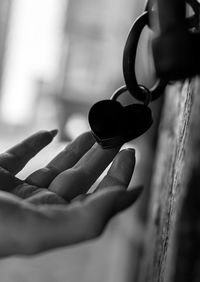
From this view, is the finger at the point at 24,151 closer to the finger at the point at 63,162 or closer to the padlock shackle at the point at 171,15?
the finger at the point at 63,162

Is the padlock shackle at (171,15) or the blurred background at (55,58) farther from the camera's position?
the blurred background at (55,58)

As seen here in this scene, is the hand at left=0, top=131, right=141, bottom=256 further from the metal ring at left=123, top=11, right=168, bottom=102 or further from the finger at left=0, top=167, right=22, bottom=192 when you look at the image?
the metal ring at left=123, top=11, right=168, bottom=102

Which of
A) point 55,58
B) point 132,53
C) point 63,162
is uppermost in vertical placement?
point 132,53

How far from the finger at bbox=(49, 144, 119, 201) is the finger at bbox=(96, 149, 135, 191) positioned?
1.7 inches

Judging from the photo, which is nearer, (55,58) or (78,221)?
(78,221)

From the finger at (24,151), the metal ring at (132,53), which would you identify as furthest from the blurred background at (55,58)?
the metal ring at (132,53)

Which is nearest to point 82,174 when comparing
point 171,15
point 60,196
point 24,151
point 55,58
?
point 60,196

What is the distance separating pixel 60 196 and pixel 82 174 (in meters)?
0.06

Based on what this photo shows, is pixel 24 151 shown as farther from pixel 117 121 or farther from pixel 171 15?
pixel 171 15

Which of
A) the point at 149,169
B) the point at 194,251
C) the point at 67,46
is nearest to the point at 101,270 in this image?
the point at 149,169

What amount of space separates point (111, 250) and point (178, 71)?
2.61 metres

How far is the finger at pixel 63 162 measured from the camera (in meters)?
0.71

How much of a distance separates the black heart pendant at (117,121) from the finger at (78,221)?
0.14 m

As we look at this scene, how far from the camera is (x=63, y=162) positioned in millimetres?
773
